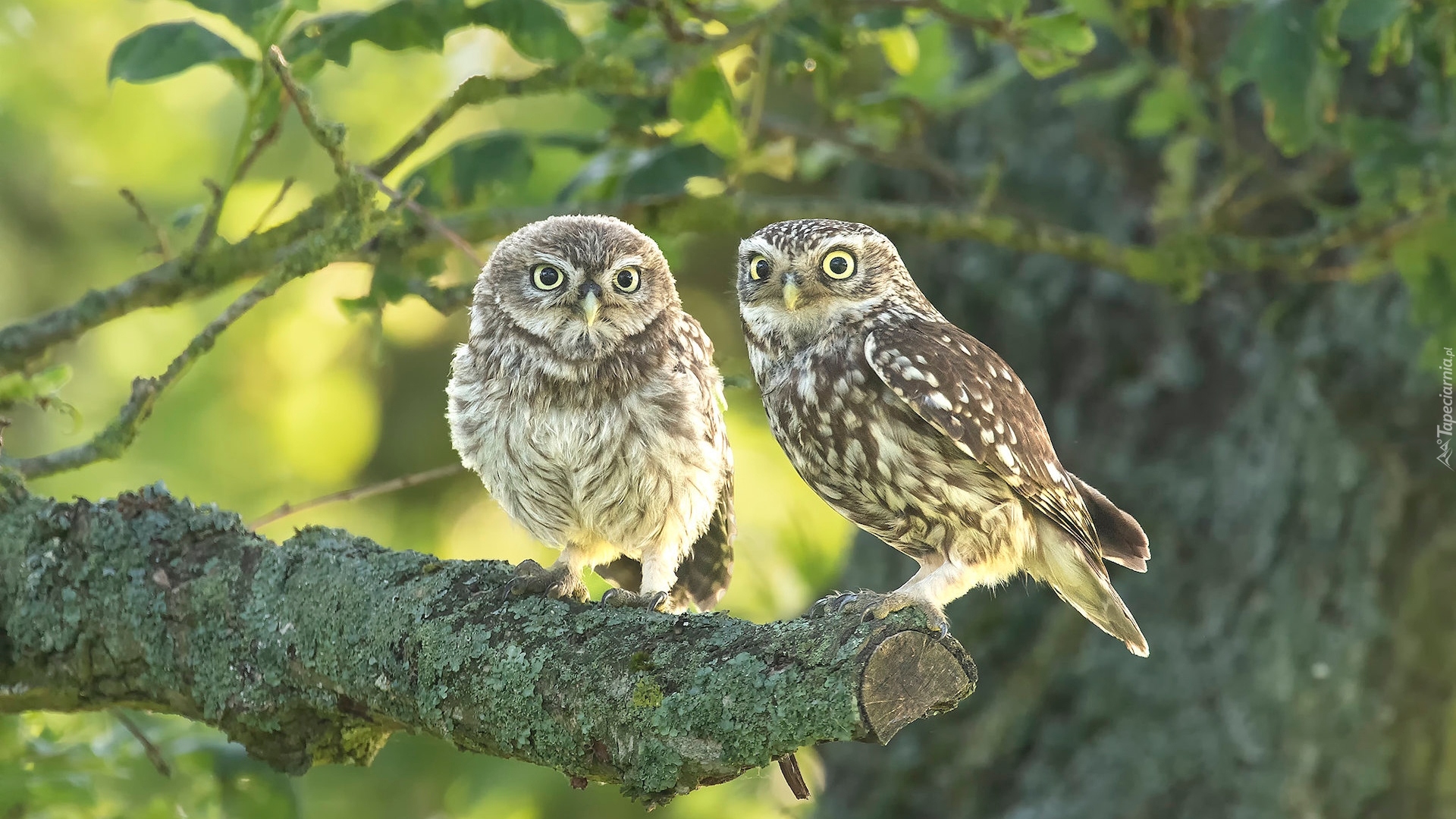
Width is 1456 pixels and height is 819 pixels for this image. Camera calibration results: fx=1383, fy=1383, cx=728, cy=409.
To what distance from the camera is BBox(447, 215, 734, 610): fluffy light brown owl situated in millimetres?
2686

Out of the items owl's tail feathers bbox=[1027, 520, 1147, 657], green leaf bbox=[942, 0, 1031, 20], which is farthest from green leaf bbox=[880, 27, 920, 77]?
owl's tail feathers bbox=[1027, 520, 1147, 657]

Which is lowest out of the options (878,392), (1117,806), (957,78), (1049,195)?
(1117,806)

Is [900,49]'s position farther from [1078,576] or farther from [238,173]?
[238,173]

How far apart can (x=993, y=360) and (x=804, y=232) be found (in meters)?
0.46

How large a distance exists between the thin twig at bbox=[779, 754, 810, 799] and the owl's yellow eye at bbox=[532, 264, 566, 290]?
110cm

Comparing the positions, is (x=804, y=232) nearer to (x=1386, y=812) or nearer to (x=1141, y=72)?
(x=1141, y=72)

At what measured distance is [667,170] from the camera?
3162mm

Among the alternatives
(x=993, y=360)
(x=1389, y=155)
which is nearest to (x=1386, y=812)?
(x=1389, y=155)

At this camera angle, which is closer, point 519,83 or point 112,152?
A: point 519,83

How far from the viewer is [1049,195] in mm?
5254

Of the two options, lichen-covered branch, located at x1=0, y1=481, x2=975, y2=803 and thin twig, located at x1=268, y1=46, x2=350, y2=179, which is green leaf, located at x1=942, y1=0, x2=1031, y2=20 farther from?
lichen-covered branch, located at x1=0, y1=481, x2=975, y2=803

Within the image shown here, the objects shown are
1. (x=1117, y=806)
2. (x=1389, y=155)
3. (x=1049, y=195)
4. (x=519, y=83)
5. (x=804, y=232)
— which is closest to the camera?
(x=804, y=232)

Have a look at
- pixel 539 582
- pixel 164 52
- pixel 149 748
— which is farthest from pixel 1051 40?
pixel 149 748

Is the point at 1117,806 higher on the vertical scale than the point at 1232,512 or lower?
lower
